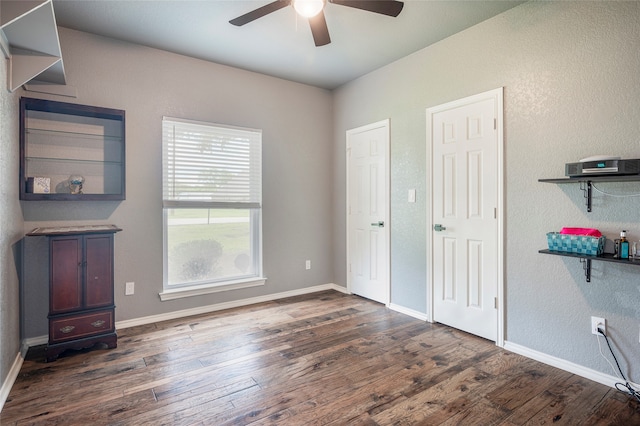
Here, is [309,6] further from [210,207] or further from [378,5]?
[210,207]

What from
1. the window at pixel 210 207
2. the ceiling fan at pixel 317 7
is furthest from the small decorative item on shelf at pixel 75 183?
the ceiling fan at pixel 317 7

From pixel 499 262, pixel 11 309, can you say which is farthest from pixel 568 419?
pixel 11 309

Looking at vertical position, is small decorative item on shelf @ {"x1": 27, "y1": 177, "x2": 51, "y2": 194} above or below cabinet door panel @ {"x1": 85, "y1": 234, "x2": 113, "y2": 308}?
above

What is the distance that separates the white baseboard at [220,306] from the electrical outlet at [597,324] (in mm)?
2643

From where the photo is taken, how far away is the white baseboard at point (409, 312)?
3.45 metres

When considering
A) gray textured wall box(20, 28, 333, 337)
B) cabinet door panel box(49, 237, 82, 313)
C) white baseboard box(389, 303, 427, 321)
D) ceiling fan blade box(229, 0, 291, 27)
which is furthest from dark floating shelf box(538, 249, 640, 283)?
cabinet door panel box(49, 237, 82, 313)

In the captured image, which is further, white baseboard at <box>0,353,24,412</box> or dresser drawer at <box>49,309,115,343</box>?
dresser drawer at <box>49,309,115,343</box>

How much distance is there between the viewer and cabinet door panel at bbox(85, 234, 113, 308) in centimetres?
273

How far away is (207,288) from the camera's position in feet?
12.1

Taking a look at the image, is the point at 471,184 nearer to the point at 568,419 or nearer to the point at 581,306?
the point at 581,306

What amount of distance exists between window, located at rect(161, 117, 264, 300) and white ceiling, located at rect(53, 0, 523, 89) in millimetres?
786

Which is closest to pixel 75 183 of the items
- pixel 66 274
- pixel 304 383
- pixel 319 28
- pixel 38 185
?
pixel 38 185

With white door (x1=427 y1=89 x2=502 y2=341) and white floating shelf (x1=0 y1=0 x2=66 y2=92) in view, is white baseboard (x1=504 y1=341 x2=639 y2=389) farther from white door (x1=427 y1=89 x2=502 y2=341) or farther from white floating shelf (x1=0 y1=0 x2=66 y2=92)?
white floating shelf (x1=0 y1=0 x2=66 y2=92)

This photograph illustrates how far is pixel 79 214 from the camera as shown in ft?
9.94
